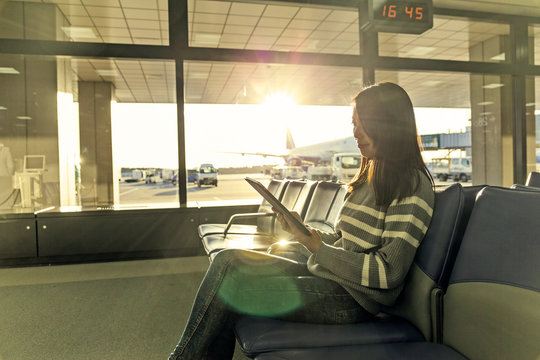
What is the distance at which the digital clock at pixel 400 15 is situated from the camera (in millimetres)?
3846

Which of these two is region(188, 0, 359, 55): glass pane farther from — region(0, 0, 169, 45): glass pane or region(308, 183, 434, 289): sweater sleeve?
region(308, 183, 434, 289): sweater sleeve

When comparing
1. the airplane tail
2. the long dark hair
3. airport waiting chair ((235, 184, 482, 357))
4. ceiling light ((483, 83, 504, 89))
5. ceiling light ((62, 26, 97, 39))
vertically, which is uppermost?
the airplane tail

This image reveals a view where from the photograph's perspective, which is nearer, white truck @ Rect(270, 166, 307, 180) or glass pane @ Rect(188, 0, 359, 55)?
glass pane @ Rect(188, 0, 359, 55)

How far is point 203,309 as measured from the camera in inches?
48.3

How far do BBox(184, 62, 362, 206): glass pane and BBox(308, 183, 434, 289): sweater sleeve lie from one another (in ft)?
5.55

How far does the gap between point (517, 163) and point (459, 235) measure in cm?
493

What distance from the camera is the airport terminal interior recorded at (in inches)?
106

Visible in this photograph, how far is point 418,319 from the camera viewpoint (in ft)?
3.95

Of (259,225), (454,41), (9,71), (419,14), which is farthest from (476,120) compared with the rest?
(9,71)

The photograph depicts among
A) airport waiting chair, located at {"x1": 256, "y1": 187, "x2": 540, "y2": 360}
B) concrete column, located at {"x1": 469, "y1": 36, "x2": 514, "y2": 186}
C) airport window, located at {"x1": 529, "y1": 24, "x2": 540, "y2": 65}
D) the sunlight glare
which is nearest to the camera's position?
airport waiting chair, located at {"x1": 256, "y1": 187, "x2": 540, "y2": 360}

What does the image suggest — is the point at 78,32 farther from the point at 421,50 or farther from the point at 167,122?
the point at 421,50

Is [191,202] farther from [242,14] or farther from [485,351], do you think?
[485,351]

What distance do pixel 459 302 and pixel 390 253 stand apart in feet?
0.72

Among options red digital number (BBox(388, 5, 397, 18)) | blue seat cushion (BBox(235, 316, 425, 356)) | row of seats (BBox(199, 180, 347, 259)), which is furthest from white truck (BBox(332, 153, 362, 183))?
blue seat cushion (BBox(235, 316, 425, 356))
